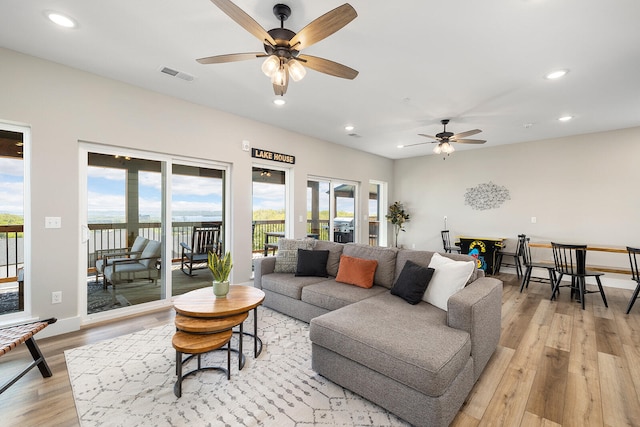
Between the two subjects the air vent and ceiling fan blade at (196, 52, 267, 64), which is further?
the air vent

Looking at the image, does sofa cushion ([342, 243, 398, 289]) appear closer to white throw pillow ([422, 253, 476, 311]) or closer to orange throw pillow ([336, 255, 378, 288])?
orange throw pillow ([336, 255, 378, 288])

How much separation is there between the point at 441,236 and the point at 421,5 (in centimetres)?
591

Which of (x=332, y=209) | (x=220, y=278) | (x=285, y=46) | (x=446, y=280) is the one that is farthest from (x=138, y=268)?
(x=332, y=209)

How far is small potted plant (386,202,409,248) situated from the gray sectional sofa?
477 centimetres

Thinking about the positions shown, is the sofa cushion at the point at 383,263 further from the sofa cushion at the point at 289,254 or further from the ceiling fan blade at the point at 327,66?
the ceiling fan blade at the point at 327,66

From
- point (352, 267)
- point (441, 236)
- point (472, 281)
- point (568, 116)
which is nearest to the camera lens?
point (472, 281)

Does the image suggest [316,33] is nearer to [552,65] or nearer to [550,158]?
[552,65]

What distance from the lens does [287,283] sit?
11.0 feet

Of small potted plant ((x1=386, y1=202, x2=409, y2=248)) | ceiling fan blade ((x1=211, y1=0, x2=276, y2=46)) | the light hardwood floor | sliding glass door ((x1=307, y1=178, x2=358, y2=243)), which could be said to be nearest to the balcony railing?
the light hardwood floor

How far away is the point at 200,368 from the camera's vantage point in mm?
2236

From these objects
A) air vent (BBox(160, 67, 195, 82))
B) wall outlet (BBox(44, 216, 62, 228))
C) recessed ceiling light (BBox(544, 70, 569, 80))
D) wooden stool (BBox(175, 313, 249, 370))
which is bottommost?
wooden stool (BBox(175, 313, 249, 370))

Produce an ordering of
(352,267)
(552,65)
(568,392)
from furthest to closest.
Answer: (352,267), (552,65), (568,392)

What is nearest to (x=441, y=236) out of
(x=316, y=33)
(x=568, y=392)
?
(x=568, y=392)

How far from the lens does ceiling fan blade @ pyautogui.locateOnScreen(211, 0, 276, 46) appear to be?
5.18 ft
